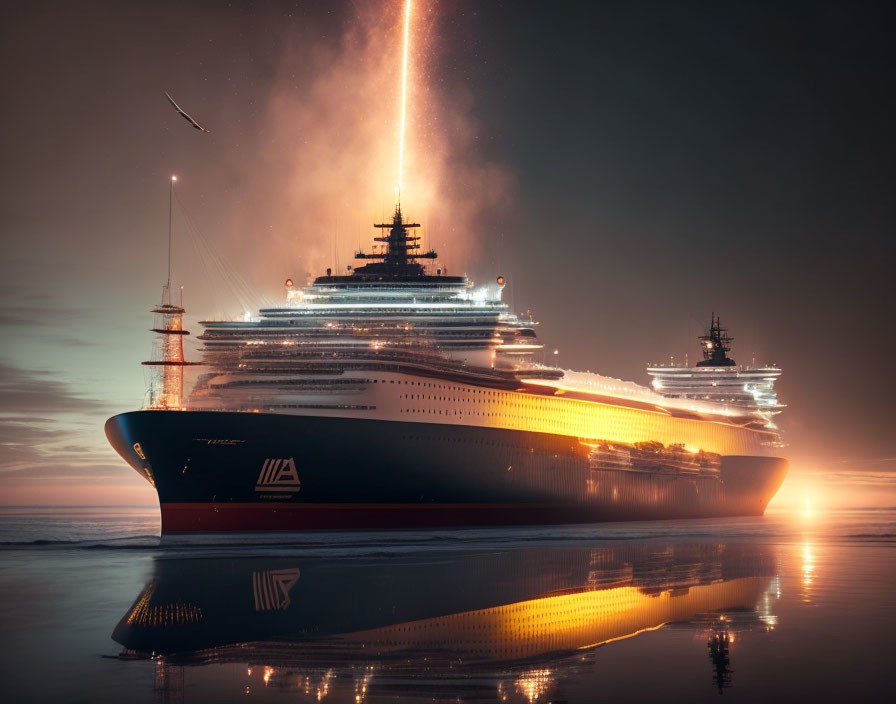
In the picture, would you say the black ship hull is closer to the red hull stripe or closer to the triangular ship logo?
the red hull stripe

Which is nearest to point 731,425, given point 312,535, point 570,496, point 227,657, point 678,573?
point 570,496

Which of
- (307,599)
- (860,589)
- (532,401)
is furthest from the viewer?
(532,401)

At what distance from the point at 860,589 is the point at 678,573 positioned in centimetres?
526

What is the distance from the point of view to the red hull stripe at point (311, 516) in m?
43.2

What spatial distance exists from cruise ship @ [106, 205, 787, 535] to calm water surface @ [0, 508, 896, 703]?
7740 millimetres

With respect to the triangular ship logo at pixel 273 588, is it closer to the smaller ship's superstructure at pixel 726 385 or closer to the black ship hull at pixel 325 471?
the black ship hull at pixel 325 471

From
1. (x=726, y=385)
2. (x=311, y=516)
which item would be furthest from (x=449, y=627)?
(x=726, y=385)

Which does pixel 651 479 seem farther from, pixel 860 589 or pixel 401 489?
pixel 860 589

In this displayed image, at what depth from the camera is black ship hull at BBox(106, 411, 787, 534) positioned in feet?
142

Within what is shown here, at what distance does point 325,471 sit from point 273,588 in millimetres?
19194

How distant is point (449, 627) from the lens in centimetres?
1895

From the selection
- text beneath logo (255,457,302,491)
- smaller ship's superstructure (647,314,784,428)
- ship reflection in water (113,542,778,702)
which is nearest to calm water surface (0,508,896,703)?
ship reflection in water (113,542,778,702)

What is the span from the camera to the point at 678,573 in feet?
94.9

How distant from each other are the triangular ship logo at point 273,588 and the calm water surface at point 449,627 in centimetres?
9
